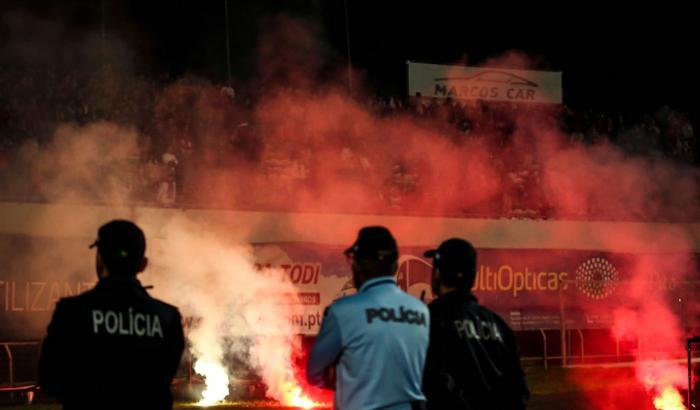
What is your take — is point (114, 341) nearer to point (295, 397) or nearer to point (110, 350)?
point (110, 350)

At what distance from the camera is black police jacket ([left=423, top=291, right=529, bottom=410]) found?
4156 millimetres

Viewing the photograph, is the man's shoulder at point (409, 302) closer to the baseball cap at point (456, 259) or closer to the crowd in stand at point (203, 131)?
the baseball cap at point (456, 259)

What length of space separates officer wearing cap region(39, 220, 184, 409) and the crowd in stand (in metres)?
9.32

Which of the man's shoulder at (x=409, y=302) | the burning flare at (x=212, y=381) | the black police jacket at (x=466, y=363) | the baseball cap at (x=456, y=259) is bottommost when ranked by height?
the burning flare at (x=212, y=381)

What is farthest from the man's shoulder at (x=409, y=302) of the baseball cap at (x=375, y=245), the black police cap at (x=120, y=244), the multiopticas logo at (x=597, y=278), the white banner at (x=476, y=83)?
the white banner at (x=476, y=83)

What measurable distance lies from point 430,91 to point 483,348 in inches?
599

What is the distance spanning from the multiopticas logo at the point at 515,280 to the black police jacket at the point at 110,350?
1136 centimetres

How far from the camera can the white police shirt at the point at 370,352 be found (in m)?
3.87

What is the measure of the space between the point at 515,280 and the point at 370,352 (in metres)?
11.7

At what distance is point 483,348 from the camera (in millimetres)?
4242

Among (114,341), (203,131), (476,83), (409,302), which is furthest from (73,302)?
(476,83)

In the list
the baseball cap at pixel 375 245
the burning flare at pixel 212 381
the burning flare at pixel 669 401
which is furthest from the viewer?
the burning flare at pixel 212 381

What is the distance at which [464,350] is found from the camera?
4199 mm

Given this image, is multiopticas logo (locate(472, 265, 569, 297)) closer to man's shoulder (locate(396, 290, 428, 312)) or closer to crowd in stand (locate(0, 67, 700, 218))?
crowd in stand (locate(0, 67, 700, 218))
